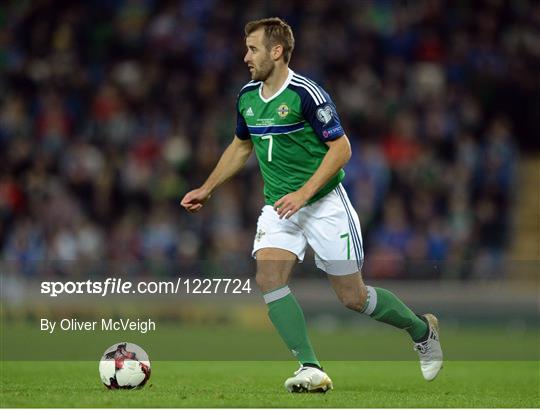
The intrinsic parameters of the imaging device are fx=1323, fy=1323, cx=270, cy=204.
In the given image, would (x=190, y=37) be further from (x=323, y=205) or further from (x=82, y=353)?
(x=323, y=205)

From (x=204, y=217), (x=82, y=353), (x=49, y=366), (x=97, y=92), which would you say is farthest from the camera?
(x=97, y=92)

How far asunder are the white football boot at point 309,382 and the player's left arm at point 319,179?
100 cm

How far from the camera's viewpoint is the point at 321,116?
8.61 m

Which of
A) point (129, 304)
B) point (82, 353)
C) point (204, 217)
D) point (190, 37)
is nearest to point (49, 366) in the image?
point (82, 353)

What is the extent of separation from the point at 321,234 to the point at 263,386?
117 cm

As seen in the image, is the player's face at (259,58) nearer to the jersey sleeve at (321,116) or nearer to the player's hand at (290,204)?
the jersey sleeve at (321,116)

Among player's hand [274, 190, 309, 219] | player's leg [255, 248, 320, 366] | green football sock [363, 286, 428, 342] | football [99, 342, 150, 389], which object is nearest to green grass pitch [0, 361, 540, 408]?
football [99, 342, 150, 389]

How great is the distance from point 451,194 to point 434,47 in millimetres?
2924

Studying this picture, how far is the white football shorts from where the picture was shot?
28.8 ft

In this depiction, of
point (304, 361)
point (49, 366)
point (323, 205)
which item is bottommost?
point (49, 366)

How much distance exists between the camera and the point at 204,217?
734 inches

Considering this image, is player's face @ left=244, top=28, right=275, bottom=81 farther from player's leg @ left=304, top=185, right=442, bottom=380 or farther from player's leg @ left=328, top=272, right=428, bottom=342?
player's leg @ left=328, top=272, right=428, bottom=342

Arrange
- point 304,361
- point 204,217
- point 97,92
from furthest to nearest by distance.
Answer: point 97,92
point 204,217
point 304,361

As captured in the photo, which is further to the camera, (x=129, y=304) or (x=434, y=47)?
(x=434, y=47)
